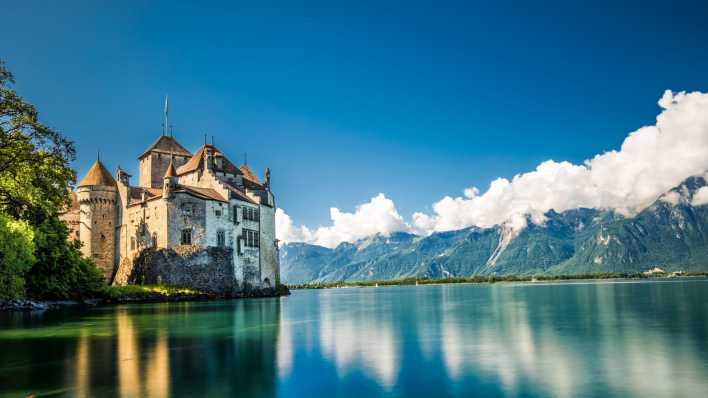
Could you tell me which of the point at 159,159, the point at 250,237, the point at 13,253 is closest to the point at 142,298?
the point at 250,237

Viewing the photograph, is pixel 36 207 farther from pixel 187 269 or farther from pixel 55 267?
pixel 187 269

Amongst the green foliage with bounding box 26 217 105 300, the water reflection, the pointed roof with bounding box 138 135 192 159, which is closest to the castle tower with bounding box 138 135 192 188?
the pointed roof with bounding box 138 135 192 159

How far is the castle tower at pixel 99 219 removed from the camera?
80500 millimetres

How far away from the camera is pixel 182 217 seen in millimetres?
69438

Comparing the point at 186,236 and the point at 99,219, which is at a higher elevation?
the point at 99,219

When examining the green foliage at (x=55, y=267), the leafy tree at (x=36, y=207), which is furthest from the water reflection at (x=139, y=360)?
the green foliage at (x=55, y=267)

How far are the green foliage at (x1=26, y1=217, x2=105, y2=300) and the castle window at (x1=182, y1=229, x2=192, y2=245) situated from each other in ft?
42.4

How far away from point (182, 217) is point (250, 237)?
10.4 metres

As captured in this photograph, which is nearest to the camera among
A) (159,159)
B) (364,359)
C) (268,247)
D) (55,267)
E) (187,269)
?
(364,359)

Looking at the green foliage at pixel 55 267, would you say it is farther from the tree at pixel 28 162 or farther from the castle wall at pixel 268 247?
the castle wall at pixel 268 247

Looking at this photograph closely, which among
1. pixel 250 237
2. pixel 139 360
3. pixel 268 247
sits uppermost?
pixel 250 237

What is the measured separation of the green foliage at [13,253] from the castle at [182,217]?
23.8 metres

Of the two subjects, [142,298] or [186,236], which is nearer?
[142,298]

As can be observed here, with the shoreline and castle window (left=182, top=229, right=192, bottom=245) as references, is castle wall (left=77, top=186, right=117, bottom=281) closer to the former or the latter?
the shoreline
